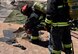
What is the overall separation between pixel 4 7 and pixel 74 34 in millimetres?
4289

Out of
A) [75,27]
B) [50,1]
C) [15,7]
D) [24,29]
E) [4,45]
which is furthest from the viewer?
[15,7]

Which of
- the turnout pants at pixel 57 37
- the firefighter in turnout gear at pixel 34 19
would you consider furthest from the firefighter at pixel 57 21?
the firefighter in turnout gear at pixel 34 19

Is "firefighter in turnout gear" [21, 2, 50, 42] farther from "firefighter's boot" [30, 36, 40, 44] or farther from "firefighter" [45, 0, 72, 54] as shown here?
"firefighter" [45, 0, 72, 54]

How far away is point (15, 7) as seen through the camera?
1185cm

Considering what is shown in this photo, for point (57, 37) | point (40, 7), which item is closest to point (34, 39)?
point (40, 7)

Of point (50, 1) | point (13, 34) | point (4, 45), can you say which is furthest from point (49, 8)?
point (13, 34)

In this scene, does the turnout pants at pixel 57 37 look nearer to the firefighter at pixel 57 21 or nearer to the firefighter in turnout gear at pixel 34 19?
the firefighter at pixel 57 21

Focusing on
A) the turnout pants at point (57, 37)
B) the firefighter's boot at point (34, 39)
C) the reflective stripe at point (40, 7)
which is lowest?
the firefighter's boot at point (34, 39)

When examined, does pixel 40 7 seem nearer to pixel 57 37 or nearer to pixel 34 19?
pixel 34 19

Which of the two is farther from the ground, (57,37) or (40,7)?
(40,7)

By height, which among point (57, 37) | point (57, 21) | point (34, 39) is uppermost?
point (57, 21)

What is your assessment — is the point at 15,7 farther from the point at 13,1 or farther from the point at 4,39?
the point at 4,39

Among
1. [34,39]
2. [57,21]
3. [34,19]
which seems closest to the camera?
[57,21]

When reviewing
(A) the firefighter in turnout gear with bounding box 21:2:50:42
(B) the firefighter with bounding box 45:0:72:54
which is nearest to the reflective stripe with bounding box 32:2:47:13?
(A) the firefighter in turnout gear with bounding box 21:2:50:42
